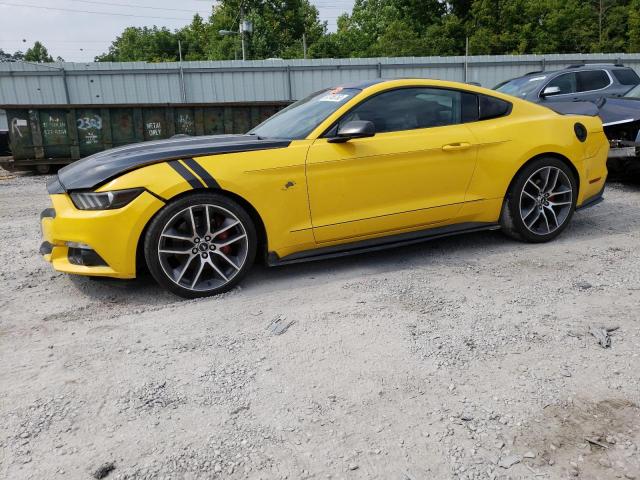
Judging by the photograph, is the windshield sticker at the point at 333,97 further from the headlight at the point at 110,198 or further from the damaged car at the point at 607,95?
the damaged car at the point at 607,95

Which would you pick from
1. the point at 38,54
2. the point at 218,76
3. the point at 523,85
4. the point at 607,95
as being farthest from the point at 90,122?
the point at 38,54

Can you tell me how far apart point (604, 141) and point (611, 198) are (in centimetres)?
197

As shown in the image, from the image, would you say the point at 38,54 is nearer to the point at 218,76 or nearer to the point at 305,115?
the point at 218,76

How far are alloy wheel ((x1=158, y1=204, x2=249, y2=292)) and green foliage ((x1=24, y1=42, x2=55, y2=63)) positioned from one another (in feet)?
355

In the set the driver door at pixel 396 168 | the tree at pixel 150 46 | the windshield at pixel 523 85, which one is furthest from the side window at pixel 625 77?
the tree at pixel 150 46

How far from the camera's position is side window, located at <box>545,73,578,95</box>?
29.9 feet

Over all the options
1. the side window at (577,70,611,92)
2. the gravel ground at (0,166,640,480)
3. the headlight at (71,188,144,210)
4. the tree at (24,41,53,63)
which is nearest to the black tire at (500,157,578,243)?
the gravel ground at (0,166,640,480)

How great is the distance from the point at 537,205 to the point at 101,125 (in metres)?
10.2

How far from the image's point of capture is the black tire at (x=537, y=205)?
14.9ft

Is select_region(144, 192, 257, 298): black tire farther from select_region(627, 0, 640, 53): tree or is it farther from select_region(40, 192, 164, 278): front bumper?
select_region(627, 0, 640, 53): tree

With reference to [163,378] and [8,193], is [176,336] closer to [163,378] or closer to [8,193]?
[163,378]

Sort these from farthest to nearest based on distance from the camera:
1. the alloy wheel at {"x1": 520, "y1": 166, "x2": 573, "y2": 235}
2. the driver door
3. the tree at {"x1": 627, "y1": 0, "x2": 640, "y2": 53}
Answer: the tree at {"x1": 627, "y1": 0, "x2": 640, "y2": 53} < the alloy wheel at {"x1": 520, "y1": 166, "x2": 573, "y2": 235} < the driver door

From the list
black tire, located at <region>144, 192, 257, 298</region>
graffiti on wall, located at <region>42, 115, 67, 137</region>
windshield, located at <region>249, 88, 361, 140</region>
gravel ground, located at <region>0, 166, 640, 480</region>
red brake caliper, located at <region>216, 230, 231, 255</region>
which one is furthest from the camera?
graffiti on wall, located at <region>42, 115, 67, 137</region>

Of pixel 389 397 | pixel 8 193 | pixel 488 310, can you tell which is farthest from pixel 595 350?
pixel 8 193
